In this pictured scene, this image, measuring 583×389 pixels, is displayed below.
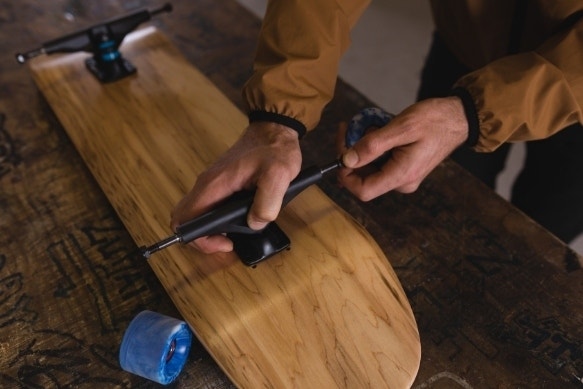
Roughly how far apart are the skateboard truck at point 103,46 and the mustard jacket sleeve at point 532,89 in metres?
0.92

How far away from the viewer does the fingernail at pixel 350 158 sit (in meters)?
0.86

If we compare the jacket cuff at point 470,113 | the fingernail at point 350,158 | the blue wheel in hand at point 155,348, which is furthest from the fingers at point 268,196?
the jacket cuff at point 470,113

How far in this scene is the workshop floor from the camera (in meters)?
2.67

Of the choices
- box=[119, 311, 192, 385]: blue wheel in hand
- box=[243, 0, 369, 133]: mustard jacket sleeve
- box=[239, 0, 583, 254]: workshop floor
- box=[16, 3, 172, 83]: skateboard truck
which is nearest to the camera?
box=[119, 311, 192, 385]: blue wheel in hand

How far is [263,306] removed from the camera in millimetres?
867

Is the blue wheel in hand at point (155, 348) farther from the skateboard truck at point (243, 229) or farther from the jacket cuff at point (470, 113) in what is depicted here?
the jacket cuff at point (470, 113)

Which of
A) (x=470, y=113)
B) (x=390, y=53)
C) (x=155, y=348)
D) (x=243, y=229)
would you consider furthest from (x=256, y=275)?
(x=390, y=53)

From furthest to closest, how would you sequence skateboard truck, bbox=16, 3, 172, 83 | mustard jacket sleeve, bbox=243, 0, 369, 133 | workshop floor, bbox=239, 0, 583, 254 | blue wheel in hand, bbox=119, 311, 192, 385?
workshop floor, bbox=239, 0, 583, 254 → skateboard truck, bbox=16, 3, 172, 83 → mustard jacket sleeve, bbox=243, 0, 369, 133 → blue wheel in hand, bbox=119, 311, 192, 385

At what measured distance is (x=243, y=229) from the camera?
0.88 m

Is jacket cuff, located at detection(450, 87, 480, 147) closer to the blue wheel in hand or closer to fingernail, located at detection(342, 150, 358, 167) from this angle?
fingernail, located at detection(342, 150, 358, 167)

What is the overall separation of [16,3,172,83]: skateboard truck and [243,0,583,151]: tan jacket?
53 centimetres

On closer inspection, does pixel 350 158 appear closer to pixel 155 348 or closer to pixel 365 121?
pixel 365 121

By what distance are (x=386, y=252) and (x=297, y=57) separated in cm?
42

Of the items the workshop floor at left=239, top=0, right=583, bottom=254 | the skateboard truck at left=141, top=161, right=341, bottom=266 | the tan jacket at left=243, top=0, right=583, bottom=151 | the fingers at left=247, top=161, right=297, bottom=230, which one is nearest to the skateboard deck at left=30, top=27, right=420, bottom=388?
the skateboard truck at left=141, top=161, right=341, bottom=266
